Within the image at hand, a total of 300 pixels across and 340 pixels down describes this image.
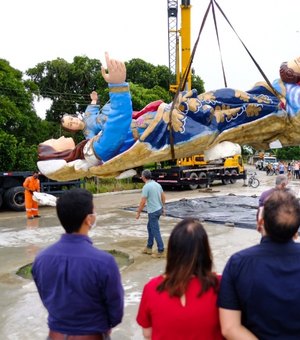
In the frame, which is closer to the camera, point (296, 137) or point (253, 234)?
point (296, 137)

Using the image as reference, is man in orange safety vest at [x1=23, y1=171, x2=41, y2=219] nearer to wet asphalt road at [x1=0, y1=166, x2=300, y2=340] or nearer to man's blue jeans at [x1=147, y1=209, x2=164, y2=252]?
wet asphalt road at [x1=0, y1=166, x2=300, y2=340]

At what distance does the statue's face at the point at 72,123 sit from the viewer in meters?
4.22

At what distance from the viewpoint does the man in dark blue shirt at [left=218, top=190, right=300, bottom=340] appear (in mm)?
1668

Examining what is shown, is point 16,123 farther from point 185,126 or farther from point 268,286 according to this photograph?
point 268,286

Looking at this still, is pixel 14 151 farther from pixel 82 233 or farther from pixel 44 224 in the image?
pixel 82 233

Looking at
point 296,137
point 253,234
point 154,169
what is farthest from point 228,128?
point 154,169

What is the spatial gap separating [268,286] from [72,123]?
2965 millimetres

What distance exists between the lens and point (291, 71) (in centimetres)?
375

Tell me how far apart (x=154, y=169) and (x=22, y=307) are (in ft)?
46.6

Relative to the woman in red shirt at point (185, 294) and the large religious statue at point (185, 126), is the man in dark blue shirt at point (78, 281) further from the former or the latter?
the large religious statue at point (185, 126)

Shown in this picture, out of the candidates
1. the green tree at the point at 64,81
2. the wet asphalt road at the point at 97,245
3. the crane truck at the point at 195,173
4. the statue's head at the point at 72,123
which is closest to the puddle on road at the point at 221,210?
the wet asphalt road at the point at 97,245

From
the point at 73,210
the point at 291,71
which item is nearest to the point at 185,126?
the point at 291,71

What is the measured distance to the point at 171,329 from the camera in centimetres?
168

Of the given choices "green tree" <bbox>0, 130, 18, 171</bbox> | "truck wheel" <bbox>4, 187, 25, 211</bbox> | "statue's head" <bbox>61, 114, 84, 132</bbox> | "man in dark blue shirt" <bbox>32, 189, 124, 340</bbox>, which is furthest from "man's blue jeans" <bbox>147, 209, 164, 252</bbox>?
"green tree" <bbox>0, 130, 18, 171</bbox>
